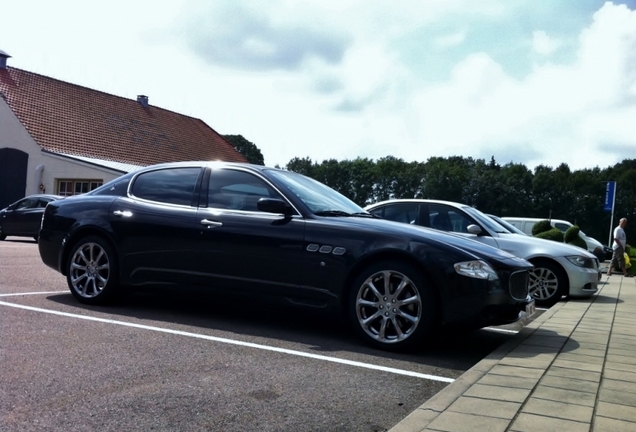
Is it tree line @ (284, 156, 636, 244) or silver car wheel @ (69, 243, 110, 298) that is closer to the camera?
silver car wheel @ (69, 243, 110, 298)

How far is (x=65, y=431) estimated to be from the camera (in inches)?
129

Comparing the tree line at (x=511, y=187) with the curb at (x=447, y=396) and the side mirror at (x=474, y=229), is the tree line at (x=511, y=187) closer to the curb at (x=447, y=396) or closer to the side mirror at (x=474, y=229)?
the side mirror at (x=474, y=229)

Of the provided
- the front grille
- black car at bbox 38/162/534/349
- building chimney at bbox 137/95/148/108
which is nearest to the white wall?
building chimney at bbox 137/95/148/108

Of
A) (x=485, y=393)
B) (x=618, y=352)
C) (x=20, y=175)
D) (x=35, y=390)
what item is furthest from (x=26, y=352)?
(x=20, y=175)

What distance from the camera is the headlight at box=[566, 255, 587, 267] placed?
426 inches

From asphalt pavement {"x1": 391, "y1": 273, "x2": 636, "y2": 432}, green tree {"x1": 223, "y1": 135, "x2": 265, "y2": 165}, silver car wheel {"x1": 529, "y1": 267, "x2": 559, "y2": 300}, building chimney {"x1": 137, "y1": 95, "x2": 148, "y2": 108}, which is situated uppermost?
green tree {"x1": 223, "y1": 135, "x2": 265, "y2": 165}

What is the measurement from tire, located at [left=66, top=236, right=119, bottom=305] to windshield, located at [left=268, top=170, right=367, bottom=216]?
1.98 meters

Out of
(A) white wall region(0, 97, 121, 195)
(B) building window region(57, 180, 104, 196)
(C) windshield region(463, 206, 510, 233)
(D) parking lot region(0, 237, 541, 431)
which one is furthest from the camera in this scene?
(B) building window region(57, 180, 104, 196)

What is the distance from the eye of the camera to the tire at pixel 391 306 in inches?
218

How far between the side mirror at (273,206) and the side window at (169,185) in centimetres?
104

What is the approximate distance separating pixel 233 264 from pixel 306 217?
0.84 metres

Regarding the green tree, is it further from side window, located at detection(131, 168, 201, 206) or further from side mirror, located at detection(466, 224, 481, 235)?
side window, located at detection(131, 168, 201, 206)

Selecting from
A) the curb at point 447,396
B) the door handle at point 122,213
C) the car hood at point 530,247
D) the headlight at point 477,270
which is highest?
the door handle at point 122,213

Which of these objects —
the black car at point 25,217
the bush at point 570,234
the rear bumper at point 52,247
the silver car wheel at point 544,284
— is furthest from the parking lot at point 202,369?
the black car at point 25,217
